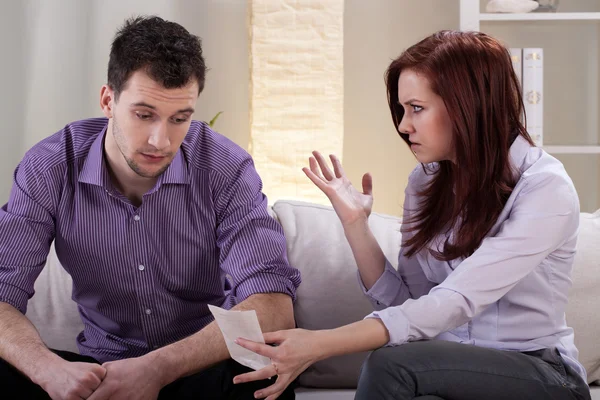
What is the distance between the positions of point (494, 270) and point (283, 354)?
408 mm

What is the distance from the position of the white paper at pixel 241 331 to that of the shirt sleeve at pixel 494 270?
0.23m

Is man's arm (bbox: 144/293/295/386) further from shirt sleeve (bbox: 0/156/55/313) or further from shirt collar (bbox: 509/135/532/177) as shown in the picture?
shirt collar (bbox: 509/135/532/177)

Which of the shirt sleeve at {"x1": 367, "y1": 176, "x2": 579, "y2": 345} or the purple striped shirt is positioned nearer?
the shirt sleeve at {"x1": 367, "y1": 176, "x2": 579, "y2": 345}

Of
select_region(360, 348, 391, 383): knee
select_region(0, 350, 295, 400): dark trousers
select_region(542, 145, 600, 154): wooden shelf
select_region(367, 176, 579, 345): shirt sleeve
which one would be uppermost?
select_region(542, 145, 600, 154): wooden shelf

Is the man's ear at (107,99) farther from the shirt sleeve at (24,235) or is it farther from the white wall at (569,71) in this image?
the white wall at (569,71)

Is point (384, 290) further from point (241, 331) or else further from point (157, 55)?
point (157, 55)

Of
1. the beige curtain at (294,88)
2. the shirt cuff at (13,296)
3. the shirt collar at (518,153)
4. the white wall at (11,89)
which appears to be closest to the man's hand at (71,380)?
the shirt cuff at (13,296)

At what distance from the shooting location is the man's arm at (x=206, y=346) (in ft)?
4.79

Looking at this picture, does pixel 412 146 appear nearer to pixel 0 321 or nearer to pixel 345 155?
pixel 0 321

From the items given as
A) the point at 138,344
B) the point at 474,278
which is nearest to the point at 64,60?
the point at 138,344

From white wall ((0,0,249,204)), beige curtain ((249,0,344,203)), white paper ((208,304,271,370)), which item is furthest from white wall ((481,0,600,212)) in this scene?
white paper ((208,304,271,370))

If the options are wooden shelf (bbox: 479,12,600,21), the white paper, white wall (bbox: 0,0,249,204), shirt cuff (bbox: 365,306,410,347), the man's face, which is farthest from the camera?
white wall (bbox: 0,0,249,204)

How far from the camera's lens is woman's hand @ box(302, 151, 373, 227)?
1.69 m

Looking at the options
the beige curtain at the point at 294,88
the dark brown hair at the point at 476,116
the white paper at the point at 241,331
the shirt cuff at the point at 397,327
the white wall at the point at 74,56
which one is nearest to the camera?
the white paper at the point at 241,331
